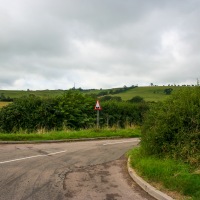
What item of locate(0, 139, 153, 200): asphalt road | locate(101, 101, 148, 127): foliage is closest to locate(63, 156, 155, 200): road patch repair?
locate(0, 139, 153, 200): asphalt road

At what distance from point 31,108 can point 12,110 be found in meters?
1.48

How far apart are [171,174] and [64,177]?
3.08m

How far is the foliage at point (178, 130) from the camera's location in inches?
372

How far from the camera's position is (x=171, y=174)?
817 centimetres

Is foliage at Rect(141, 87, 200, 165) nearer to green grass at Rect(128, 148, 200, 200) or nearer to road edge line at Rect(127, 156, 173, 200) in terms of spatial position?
green grass at Rect(128, 148, 200, 200)

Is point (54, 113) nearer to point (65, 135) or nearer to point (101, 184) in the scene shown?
point (65, 135)

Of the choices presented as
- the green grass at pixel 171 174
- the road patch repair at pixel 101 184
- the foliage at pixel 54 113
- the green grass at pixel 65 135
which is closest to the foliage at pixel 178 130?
the green grass at pixel 171 174

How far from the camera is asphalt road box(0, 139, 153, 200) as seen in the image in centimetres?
726

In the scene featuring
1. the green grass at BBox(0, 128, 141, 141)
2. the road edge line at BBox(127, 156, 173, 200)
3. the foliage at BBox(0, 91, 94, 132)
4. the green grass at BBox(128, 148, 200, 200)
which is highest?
the foliage at BBox(0, 91, 94, 132)

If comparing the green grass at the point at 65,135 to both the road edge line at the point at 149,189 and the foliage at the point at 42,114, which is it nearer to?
the foliage at the point at 42,114

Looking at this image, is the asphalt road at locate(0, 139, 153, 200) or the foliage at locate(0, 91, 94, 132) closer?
the asphalt road at locate(0, 139, 153, 200)

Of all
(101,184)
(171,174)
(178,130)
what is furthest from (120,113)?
(171,174)

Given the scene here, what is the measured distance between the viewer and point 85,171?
10188mm

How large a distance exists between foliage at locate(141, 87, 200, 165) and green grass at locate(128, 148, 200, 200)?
16.8 inches
